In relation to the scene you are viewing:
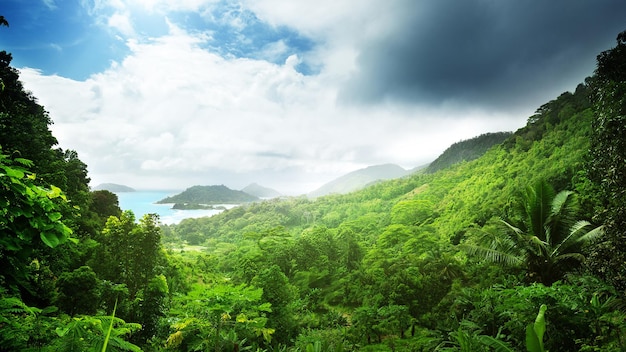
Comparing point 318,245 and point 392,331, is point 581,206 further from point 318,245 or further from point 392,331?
point 318,245

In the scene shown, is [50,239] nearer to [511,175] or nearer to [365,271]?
[365,271]

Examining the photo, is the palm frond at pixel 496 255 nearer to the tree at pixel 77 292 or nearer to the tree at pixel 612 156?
the tree at pixel 612 156

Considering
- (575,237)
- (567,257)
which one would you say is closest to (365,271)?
(567,257)

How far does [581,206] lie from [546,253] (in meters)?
3.27

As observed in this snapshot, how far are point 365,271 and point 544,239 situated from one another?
Answer: 7960 mm

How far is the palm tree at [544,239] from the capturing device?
1030 cm

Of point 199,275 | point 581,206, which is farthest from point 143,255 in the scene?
point 581,206

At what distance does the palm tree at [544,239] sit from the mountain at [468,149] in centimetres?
6729

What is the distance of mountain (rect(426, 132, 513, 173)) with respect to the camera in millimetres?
75500

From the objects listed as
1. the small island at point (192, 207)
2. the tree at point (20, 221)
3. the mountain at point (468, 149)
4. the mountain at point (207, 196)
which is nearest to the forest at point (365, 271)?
the tree at point (20, 221)

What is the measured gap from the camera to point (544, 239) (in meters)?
11.2

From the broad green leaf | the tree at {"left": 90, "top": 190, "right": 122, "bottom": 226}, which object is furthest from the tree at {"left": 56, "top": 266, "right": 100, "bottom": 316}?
the tree at {"left": 90, "top": 190, "right": 122, "bottom": 226}

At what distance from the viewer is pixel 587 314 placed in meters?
5.55

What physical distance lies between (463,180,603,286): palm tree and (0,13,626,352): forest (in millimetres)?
54
